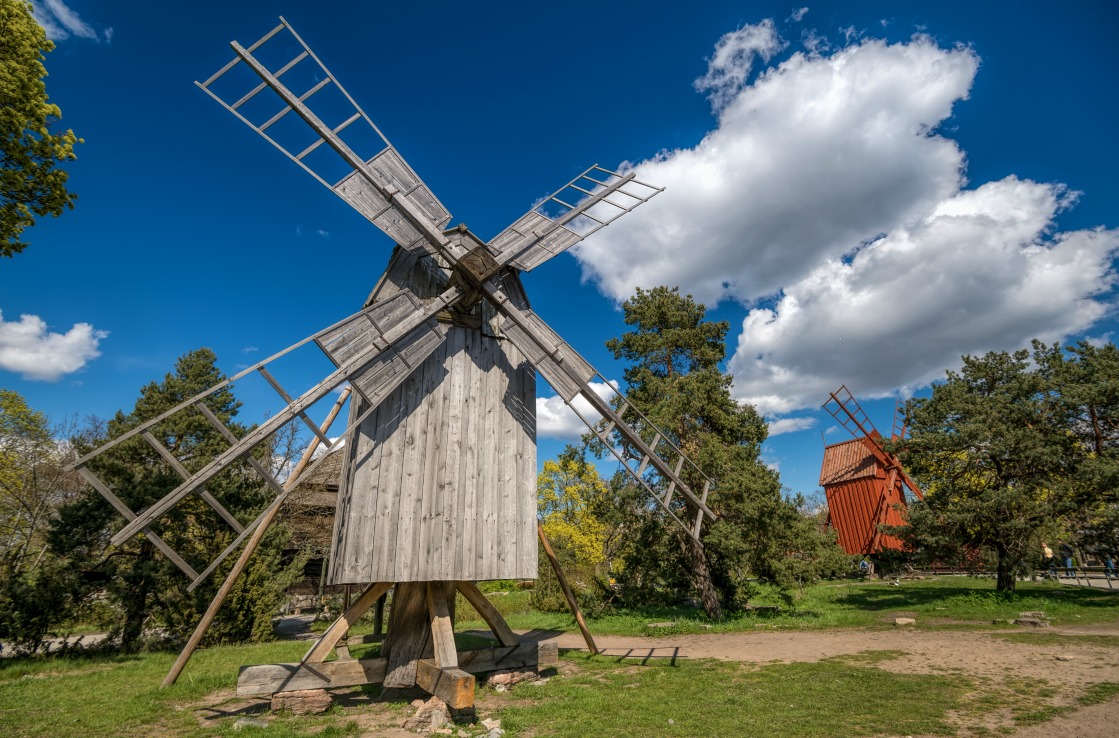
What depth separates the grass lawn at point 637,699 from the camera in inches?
237

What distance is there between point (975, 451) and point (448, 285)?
19.8 metres

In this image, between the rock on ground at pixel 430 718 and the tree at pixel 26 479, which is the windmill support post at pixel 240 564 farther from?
the tree at pixel 26 479

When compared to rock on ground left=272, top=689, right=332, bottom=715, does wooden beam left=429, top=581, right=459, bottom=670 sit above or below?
above

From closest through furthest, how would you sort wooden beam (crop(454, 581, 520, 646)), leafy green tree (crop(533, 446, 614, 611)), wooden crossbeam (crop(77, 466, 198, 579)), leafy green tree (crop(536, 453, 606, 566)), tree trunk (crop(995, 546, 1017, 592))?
1. wooden crossbeam (crop(77, 466, 198, 579))
2. wooden beam (crop(454, 581, 520, 646))
3. tree trunk (crop(995, 546, 1017, 592))
4. leafy green tree (crop(533, 446, 614, 611))
5. leafy green tree (crop(536, 453, 606, 566))

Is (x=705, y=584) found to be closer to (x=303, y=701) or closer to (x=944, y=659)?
(x=944, y=659)

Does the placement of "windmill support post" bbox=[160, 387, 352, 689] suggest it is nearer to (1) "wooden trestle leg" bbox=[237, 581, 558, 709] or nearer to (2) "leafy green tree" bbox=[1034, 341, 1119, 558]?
(1) "wooden trestle leg" bbox=[237, 581, 558, 709]

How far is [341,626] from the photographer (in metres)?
7.48

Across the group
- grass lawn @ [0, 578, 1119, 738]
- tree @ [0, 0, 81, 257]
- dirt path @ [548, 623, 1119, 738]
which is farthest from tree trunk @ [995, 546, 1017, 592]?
tree @ [0, 0, 81, 257]

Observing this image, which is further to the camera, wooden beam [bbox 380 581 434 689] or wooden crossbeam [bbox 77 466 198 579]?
wooden beam [bbox 380 581 434 689]

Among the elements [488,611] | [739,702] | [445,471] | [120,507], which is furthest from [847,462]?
[120,507]

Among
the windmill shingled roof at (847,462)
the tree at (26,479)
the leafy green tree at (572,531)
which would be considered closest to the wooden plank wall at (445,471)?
the leafy green tree at (572,531)

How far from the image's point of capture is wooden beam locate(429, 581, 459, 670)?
7.04 meters

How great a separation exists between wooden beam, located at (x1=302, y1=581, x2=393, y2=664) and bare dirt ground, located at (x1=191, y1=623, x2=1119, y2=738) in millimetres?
952

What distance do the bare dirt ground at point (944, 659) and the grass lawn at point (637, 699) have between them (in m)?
0.10
